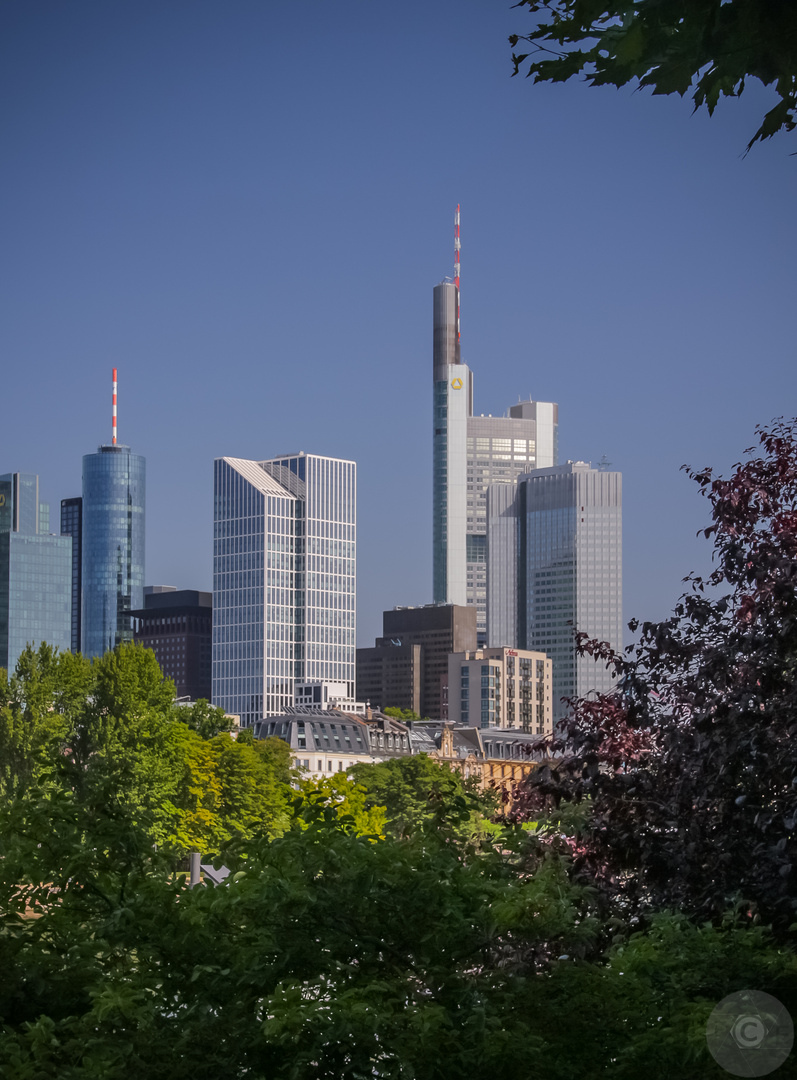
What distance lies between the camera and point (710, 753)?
37.1 feet

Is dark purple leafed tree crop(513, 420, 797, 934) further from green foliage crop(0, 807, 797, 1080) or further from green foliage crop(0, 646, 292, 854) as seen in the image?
green foliage crop(0, 646, 292, 854)

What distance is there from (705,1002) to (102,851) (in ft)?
12.9

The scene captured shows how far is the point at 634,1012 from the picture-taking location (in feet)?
28.9

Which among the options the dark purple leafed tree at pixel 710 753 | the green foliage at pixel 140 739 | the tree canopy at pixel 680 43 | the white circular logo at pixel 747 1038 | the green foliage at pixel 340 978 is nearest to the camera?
the tree canopy at pixel 680 43

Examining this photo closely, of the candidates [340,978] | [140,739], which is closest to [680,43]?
[340,978]

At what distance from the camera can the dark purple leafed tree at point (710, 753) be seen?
1092 centimetres

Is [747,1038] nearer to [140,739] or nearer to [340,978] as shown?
[340,978]

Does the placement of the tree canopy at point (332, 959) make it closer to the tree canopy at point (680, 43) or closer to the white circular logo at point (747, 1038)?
the white circular logo at point (747, 1038)

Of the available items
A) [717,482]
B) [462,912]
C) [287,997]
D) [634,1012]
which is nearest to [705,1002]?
[634,1012]

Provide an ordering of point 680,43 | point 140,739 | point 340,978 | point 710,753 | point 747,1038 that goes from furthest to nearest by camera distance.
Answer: point 140,739, point 710,753, point 747,1038, point 340,978, point 680,43

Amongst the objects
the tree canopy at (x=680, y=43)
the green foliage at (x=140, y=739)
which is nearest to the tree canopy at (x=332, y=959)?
the tree canopy at (x=680, y=43)

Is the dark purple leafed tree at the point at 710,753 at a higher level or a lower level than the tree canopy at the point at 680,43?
lower

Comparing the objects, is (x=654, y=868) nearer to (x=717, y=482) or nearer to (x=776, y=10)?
(x=717, y=482)

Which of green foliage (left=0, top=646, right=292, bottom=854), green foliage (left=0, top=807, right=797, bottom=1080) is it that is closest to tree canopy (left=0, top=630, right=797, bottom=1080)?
green foliage (left=0, top=807, right=797, bottom=1080)
